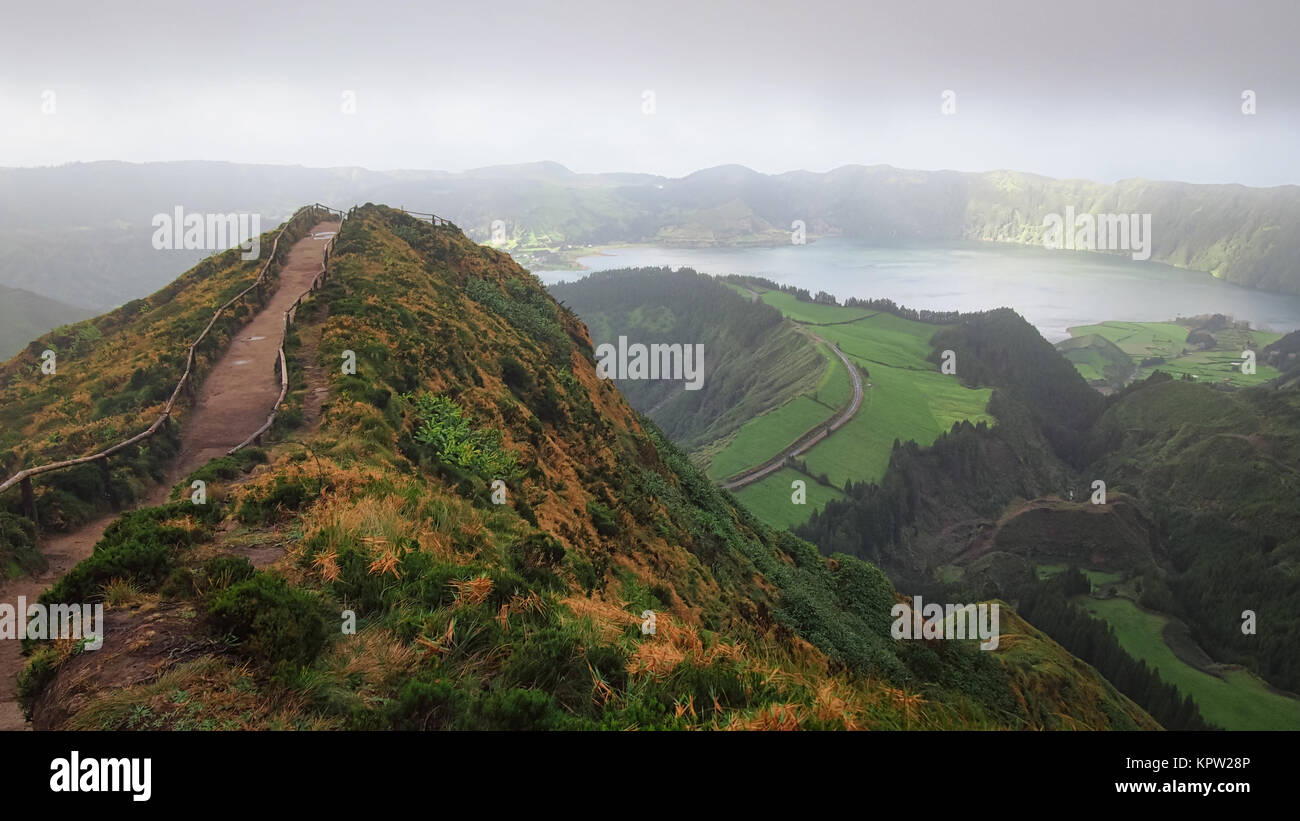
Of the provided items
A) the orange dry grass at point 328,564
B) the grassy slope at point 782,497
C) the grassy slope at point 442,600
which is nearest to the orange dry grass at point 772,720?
the grassy slope at point 442,600

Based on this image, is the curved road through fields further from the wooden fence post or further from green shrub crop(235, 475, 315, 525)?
green shrub crop(235, 475, 315, 525)

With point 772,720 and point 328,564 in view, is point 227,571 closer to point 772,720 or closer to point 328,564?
point 328,564

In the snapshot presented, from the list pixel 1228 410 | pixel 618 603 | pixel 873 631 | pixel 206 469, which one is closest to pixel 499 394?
pixel 206 469

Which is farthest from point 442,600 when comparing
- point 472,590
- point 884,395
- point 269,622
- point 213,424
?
point 884,395

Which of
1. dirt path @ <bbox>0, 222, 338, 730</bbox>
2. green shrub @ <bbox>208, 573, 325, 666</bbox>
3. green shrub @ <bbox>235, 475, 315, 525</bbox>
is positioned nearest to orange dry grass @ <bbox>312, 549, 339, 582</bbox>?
green shrub @ <bbox>208, 573, 325, 666</bbox>
